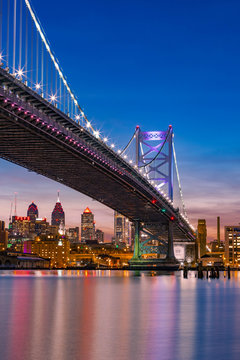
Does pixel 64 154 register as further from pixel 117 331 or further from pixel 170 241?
pixel 170 241

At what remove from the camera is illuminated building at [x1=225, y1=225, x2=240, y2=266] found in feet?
612

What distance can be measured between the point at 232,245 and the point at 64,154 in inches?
5631

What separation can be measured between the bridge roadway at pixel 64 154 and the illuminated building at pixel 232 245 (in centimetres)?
9991

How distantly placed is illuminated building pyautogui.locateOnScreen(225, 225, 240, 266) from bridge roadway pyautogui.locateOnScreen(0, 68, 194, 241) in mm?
99912

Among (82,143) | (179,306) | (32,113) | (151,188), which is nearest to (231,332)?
(179,306)

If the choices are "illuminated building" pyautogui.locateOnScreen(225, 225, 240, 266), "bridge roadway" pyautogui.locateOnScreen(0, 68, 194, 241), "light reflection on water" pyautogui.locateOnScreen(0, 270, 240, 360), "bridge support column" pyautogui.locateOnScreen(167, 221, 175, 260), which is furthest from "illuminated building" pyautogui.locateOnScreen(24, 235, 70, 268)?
"light reflection on water" pyautogui.locateOnScreen(0, 270, 240, 360)

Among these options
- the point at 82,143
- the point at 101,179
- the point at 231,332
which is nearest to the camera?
the point at 231,332

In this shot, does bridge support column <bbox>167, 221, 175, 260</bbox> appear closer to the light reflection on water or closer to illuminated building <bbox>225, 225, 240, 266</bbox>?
the light reflection on water

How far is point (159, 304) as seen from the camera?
2505 cm

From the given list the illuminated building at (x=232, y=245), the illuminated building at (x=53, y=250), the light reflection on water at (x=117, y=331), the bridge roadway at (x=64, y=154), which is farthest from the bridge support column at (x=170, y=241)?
the illuminated building at (x=53, y=250)

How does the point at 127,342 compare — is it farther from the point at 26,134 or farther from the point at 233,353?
the point at 26,134

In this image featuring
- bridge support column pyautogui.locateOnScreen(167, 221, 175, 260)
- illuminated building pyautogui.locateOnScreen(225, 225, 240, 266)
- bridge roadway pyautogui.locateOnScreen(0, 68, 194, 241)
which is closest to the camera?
bridge roadway pyautogui.locateOnScreen(0, 68, 194, 241)

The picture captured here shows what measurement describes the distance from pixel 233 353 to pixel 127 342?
265 centimetres

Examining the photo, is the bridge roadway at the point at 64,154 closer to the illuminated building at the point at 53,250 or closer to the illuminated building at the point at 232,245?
the illuminated building at the point at 232,245
